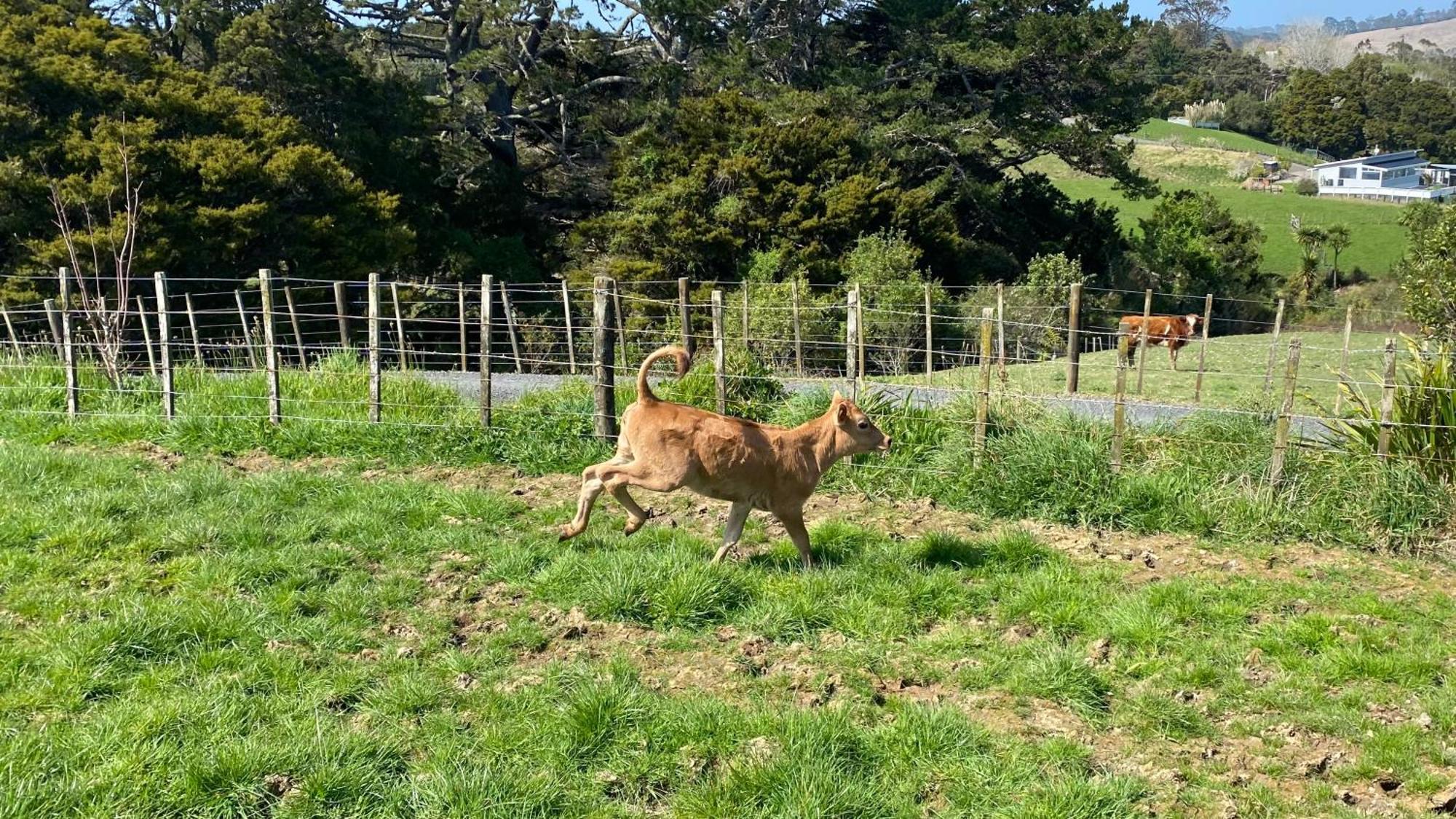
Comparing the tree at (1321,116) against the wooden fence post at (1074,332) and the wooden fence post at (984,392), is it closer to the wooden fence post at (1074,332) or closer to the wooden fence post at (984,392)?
the wooden fence post at (1074,332)

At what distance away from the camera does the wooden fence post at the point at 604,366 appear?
1000 cm

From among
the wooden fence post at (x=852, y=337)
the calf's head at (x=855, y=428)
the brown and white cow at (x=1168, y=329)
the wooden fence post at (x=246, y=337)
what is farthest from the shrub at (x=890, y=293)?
the calf's head at (x=855, y=428)

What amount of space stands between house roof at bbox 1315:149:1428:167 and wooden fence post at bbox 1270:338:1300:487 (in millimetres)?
77947

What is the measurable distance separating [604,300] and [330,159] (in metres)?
19.6

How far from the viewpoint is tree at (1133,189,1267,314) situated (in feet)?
128

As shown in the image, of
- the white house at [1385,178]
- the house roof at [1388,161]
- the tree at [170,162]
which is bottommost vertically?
the tree at [170,162]

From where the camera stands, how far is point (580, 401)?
10766 mm

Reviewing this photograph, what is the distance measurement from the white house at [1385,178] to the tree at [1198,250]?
113 ft

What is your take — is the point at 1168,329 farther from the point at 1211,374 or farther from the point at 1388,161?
the point at 1388,161

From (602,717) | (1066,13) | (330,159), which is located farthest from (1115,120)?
(602,717)

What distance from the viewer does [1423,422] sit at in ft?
29.1

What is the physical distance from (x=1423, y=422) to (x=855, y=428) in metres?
5.24

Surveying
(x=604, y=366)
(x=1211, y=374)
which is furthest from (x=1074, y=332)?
(x=1211, y=374)

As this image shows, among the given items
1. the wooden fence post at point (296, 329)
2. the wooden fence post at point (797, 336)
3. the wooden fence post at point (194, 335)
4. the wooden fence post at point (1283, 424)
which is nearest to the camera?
the wooden fence post at point (1283, 424)
